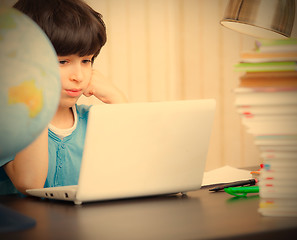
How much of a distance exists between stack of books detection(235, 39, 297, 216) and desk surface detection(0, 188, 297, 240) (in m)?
0.04

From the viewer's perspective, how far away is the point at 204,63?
3.36m

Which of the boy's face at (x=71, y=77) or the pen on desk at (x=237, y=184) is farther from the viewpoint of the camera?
the boy's face at (x=71, y=77)

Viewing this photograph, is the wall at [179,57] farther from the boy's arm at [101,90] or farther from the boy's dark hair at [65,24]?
→ the boy's dark hair at [65,24]

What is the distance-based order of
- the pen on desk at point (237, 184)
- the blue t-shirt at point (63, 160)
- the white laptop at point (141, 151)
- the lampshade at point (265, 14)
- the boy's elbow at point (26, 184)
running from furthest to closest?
1. the blue t-shirt at point (63, 160)
2. the lampshade at point (265, 14)
3. the boy's elbow at point (26, 184)
4. the pen on desk at point (237, 184)
5. the white laptop at point (141, 151)

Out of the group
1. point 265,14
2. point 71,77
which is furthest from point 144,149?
point 265,14

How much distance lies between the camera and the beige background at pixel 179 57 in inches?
123

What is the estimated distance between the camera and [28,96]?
0.76m

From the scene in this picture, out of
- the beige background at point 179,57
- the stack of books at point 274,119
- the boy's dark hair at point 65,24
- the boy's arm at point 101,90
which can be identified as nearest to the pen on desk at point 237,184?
the stack of books at point 274,119

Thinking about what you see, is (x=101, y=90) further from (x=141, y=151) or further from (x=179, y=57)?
(x=179, y=57)

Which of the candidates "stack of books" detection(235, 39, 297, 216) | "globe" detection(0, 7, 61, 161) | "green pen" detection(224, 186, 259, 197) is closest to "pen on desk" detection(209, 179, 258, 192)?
"green pen" detection(224, 186, 259, 197)

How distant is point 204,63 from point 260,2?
2044 mm

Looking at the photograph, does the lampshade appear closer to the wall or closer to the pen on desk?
the pen on desk

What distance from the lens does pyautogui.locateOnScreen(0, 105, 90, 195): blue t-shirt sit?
150 centimetres

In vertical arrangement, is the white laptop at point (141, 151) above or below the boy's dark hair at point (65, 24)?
below
